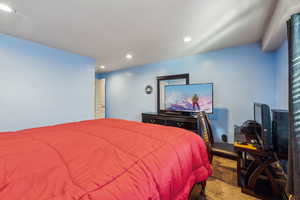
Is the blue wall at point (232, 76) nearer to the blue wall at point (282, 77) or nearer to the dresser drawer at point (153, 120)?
the blue wall at point (282, 77)

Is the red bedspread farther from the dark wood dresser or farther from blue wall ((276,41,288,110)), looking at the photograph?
blue wall ((276,41,288,110))

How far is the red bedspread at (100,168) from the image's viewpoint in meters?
0.53

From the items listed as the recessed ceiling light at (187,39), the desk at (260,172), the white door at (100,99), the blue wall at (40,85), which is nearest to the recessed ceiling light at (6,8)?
the blue wall at (40,85)

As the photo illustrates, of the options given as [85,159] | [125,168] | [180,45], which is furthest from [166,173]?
[180,45]

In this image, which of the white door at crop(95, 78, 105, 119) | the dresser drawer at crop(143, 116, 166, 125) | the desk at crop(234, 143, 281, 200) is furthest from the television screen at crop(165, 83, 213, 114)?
the white door at crop(95, 78, 105, 119)

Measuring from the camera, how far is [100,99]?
18.2 feet

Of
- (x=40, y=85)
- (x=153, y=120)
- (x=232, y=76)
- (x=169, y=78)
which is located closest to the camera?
(x=40, y=85)

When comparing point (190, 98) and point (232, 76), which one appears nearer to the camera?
point (232, 76)

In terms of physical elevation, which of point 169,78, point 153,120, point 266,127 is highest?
point 169,78

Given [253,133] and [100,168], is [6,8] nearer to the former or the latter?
[100,168]

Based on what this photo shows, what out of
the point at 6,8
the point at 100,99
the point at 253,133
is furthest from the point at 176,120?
the point at 100,99

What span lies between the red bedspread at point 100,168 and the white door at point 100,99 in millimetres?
4504

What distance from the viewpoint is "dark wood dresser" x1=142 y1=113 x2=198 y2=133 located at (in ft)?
9.30

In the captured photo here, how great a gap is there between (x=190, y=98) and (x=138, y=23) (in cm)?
201
